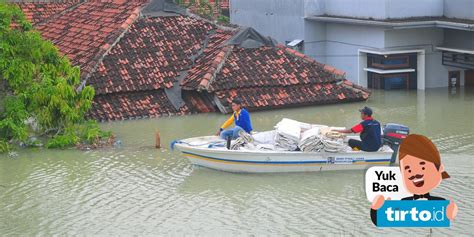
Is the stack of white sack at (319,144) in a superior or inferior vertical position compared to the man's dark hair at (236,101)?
superior

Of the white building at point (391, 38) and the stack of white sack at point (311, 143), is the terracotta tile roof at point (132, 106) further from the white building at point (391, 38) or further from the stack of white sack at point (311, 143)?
the stack of white sack at point (311, 143)

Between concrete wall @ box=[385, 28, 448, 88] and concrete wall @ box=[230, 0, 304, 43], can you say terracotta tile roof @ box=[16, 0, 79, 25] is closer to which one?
concrete wall @ box=[230, 0, 304, 43]

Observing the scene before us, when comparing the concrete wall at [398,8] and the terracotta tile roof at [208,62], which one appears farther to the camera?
the concrete wall at [398,8]

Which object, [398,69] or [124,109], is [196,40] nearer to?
[124,109]

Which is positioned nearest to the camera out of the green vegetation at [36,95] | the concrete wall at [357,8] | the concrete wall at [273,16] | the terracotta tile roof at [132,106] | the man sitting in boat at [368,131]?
the man sitting in boat at [368,131]

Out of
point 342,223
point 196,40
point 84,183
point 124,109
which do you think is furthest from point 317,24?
point 342,223

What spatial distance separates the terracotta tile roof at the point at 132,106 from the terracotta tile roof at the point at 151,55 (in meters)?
0.28

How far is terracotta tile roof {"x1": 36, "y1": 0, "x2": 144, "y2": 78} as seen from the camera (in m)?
23.0

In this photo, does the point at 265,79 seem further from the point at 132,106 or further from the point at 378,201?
the point at 378,201

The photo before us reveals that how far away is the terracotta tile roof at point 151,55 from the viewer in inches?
873

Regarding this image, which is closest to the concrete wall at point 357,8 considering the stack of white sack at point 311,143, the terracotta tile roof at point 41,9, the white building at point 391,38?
the white building at point 391,38

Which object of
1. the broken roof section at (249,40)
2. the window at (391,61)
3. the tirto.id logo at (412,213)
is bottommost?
the window at (391,61)

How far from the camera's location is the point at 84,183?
15.4 m

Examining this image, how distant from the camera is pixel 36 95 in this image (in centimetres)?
1834
